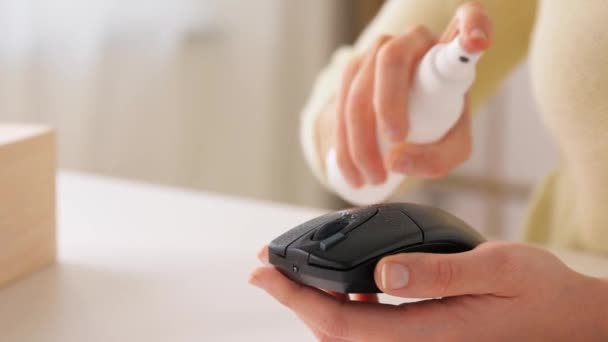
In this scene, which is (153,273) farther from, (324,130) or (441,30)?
(441,30)

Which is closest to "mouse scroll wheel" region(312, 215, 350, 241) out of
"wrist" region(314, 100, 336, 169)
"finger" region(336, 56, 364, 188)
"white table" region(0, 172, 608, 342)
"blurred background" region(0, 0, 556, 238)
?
"white table" region(0, 172, 608, 342)

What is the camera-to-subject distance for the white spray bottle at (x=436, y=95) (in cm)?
49

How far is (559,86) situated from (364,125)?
166mm

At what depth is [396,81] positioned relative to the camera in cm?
55

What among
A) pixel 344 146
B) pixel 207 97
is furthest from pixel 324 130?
pixel 207 97

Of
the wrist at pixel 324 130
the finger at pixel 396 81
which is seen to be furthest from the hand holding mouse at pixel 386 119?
the wrist at pixel 324 130

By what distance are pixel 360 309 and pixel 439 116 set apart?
0.21m

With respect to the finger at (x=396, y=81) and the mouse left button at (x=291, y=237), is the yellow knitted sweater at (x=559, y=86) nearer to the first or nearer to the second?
the finger at (x=396, y=81)

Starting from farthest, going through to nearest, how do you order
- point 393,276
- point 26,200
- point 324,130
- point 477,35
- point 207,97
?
point 207,97
point 324,130
point 26,200
point 477,35
point 393,276

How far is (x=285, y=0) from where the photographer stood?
5.70 feet

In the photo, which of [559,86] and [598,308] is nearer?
[598,308]

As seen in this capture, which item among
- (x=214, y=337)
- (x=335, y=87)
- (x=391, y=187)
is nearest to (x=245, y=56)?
(x=335, y=87)

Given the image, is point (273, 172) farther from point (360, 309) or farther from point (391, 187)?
point (360, 309)

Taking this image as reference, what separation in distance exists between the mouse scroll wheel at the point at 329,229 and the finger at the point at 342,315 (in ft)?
0.09
